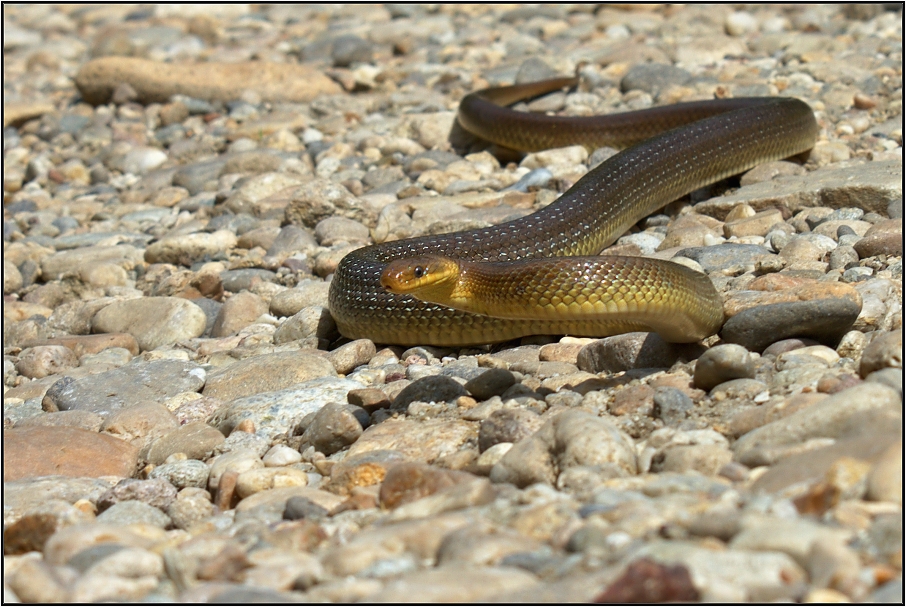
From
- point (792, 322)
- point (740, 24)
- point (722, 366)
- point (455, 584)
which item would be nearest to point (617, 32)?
point (740, 24)

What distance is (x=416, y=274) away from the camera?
5.55 m

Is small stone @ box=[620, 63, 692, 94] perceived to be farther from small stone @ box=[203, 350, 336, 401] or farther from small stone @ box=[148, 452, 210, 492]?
small stone @ box=[148, 452, 210, 492]

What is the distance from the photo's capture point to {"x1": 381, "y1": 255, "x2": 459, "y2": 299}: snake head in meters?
5.54

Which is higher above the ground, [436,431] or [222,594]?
[222,594]

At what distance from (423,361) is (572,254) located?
6.07 ft

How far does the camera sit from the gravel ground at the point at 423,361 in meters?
3.52

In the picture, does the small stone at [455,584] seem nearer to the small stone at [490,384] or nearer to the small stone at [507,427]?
the small stone at [507,427]

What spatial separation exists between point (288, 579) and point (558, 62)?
442 inches

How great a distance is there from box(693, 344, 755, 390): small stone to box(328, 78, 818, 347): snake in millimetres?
365

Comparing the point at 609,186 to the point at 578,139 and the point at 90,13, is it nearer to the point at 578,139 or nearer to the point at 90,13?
the point at 578,139

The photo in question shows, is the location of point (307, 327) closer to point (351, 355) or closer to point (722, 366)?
point (351, 355)

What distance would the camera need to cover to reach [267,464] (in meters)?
5.36

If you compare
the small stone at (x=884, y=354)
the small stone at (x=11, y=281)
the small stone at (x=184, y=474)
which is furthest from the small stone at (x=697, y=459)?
the small stone at (x=11, y=281)

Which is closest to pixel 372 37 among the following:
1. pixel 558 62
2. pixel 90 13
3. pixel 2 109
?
pixel 558 62
